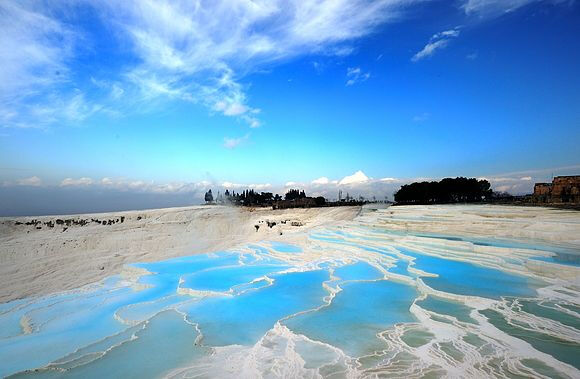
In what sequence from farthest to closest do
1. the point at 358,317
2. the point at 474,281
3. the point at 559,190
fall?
the point at 559,190 < the point at 474,281 < the point at 358,317

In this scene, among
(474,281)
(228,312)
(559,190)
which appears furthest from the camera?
(559,190)

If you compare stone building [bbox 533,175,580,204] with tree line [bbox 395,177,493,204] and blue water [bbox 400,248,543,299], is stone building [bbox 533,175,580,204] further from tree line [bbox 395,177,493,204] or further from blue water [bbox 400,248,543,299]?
tree line [bbox 395,177,493,204]

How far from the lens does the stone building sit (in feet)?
66.2

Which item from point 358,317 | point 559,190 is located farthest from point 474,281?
point 559,190

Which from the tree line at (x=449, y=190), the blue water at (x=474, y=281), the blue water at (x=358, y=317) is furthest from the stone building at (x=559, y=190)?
the blue water at (x=358, y=317)

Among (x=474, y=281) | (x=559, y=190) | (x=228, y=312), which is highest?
(x=559, y=190)

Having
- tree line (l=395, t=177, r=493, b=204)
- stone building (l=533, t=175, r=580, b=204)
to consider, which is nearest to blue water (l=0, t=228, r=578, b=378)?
stone building (l=533, t=175, r=580, b=204)

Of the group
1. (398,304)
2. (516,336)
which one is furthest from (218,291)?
(516,336)

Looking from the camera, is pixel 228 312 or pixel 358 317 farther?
pixel 228 312

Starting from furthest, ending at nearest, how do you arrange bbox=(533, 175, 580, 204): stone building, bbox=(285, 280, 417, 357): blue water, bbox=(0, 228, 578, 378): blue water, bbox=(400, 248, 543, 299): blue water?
1. bbox=(533, 175, 580, 204): stone building
2. bbox=(400, 248, 543, 299): blue water
3. bbox=(285, 280, 417, 357): blue water
4. bbox=(0, 228, 578, 378): blue water

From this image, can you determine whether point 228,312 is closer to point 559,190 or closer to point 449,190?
point 559,190

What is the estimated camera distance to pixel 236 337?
17.2 ft

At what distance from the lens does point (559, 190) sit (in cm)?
2234

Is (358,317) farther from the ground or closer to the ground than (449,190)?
closer to the ground
